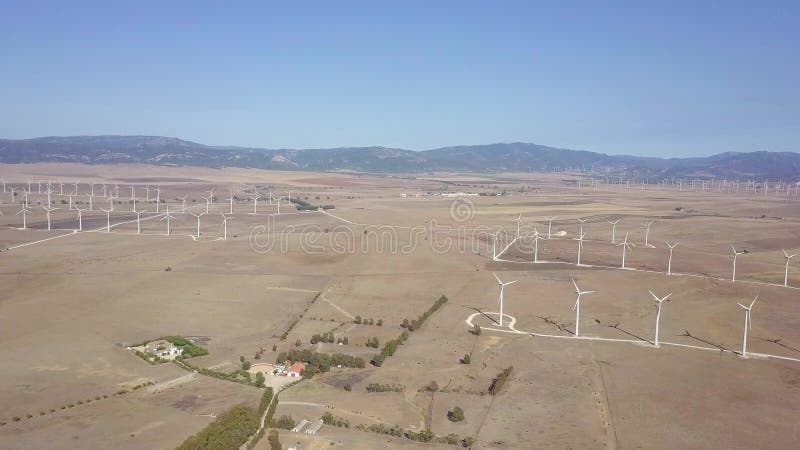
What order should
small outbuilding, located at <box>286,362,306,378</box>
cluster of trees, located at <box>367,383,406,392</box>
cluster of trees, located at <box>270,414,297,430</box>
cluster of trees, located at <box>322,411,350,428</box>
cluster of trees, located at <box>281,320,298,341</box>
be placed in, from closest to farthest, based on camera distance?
cluster of trees, located at <box>270,414,297,430</box> < cluster of trees, located at <box>322,411,350,428</box> < cluster of trees, located at <box>367,383,406,392</box> < small outbuilding, located at <box>286,362,306,378</box> < cluster of trees, located at <box>281,320,298,341</box>

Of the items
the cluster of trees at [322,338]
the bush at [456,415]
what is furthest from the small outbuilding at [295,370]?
the bush at [456,415]

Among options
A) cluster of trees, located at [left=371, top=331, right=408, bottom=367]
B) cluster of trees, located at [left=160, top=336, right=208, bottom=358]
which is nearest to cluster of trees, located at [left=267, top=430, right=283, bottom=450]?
cluster of trees, located at [left=371, top=331, right=408, bottom=367]

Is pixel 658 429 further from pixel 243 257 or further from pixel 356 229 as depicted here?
pixel 356 229

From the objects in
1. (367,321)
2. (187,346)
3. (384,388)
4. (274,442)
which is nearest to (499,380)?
(384,388)

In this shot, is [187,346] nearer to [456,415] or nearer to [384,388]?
[384,388]

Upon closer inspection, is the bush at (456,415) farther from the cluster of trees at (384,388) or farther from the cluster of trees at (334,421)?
the cluster of trees at (334,421)

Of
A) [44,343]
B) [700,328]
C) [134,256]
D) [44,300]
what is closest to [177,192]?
Answer: [134,256]

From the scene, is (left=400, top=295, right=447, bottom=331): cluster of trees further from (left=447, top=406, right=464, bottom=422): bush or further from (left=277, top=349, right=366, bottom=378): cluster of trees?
(left=447, top=406, right=464, bottom=422): bush
